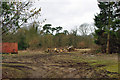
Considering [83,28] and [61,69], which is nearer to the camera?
[61,69]

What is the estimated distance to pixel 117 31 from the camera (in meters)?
17.4

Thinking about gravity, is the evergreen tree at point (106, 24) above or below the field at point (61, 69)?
above

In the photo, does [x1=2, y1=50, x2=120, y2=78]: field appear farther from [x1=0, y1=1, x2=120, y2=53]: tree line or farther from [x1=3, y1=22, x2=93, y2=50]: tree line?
[x1=3, y1=22, x2=93, y2=50]: tree line

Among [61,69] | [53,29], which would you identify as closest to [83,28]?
[53,29]

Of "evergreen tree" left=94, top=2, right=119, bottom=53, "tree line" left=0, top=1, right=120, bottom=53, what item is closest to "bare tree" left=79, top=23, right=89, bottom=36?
"tree line" left=0, top=1, right=120, bottom=53

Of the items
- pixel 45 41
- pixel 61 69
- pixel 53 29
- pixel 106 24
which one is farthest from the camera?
pixel 53 29

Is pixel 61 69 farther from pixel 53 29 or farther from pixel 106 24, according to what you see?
pixel 53 29

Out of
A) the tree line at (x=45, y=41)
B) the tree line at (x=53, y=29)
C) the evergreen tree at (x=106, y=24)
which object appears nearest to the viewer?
the tree line at (x=53, y=29)

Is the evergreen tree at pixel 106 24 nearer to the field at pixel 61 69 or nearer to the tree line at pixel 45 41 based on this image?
the field at pixel 61 69

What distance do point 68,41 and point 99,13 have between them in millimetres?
12494

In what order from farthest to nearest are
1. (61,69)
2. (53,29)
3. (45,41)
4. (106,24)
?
(53,29) < (45,41) < (106,24) < (61,69)

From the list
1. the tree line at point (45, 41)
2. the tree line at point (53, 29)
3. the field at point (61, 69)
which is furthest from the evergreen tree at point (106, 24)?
the tree line at point (45, 41)

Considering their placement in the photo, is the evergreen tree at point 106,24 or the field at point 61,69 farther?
the evergreen tree at point 106,24

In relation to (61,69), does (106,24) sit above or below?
above
